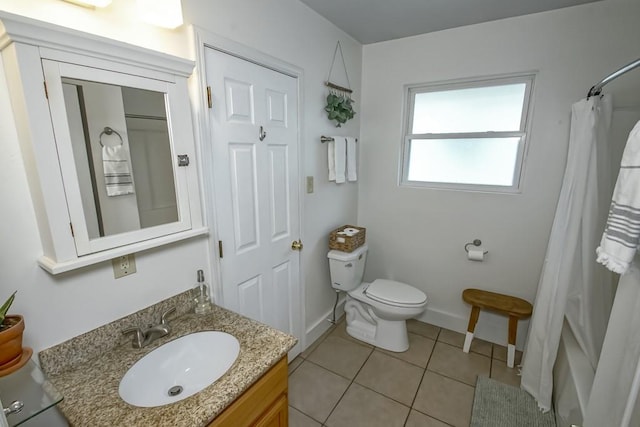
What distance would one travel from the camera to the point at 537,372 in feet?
5.92

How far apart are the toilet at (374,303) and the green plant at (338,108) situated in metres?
1.05

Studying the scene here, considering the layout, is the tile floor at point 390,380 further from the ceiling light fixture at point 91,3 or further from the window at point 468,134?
the ceiling light fixture at point 91,3

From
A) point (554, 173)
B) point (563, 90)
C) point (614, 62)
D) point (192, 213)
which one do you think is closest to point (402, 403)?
point (192, 213)

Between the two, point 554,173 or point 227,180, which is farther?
point 554,173

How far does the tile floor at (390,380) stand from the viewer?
5.64 ft

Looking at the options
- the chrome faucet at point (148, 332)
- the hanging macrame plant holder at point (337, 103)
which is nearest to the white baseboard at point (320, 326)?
the chrome faucet at point (148, 332)

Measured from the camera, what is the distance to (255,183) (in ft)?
5.42

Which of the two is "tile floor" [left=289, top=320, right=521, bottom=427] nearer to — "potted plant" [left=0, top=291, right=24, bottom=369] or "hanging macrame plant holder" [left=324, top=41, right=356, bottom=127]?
"potted plant" [left=0, top=291, right=24, bottom=369]

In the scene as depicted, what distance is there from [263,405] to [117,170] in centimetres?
102

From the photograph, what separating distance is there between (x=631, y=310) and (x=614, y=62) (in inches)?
65.3

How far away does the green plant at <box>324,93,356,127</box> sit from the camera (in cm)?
213

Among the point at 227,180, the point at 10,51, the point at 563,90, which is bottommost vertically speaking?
the point at 227,180

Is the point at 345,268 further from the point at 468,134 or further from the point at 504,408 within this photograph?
the point at 468,134

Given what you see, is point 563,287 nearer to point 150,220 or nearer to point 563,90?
point 563,90
